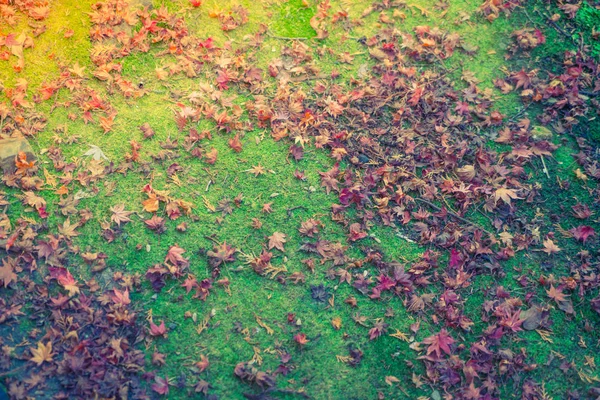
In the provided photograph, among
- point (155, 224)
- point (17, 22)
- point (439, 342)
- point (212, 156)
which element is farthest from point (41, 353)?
point (17, 22)

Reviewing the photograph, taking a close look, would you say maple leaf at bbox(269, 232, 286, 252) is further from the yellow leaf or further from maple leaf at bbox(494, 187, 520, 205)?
maple leaf at bbox(494, 187, 520, 205)

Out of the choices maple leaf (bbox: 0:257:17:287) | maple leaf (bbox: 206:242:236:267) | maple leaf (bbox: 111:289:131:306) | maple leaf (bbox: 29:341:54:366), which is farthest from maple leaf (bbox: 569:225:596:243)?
maple leaf (bbox: 0:257:17:287)

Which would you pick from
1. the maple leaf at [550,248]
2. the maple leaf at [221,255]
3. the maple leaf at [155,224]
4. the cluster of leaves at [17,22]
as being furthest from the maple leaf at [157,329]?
the maple leaf at [550,248]

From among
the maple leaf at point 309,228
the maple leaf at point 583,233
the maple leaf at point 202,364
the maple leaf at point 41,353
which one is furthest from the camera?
the maple leaf at point 583,233

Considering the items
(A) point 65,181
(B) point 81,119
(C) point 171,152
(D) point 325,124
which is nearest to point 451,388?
(D) point 325,124

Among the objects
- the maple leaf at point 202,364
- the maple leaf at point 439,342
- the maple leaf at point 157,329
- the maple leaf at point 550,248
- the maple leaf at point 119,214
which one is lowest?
the maple leaf at point 202,364

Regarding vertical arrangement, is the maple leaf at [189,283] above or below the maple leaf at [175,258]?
below

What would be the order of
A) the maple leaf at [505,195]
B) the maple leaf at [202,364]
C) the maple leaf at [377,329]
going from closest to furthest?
the maple leaf at [202,364], the maple leaf at [377,329], the maple leaf at [505,195]

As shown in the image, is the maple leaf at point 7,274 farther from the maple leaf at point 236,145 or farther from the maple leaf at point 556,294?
the maple leaf at point 556,294
